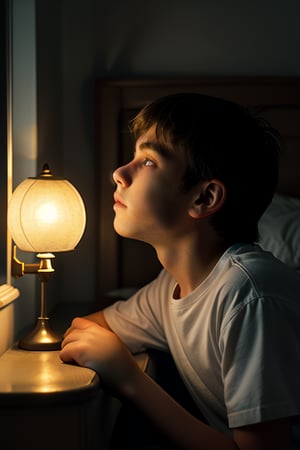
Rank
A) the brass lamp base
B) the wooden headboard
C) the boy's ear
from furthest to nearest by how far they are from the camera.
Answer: the wooden headboard < the brass lamp base < the boy's ear

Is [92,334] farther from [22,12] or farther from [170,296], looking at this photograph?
[22,12]

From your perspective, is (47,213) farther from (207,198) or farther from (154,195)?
(207,198)

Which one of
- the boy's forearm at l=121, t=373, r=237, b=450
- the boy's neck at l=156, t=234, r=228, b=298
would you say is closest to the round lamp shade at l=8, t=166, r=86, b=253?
the boy's neck at l=156, t=234, r=228, b=298

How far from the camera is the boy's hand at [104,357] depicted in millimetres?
1248

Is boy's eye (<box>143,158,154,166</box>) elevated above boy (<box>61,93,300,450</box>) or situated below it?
above

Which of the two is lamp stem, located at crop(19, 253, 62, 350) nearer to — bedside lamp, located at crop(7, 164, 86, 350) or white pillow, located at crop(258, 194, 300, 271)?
bedside lamp, located at crop(7, 164, 86, 350)

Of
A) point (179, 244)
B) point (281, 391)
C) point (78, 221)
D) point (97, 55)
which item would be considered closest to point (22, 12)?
point (97, 55)

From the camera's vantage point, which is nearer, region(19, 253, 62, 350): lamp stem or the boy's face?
the boy's face

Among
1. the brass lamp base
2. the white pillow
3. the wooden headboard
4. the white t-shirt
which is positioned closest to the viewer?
the white t-shirt

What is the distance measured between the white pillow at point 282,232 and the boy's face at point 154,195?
2.47 ft

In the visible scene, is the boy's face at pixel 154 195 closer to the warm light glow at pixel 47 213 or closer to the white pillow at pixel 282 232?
the warm light glow at pixel 47 213

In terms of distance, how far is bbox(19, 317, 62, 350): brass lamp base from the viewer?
4.87 feet

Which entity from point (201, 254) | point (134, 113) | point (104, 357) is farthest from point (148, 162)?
point (134, 113)

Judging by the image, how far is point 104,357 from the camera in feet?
4.17
